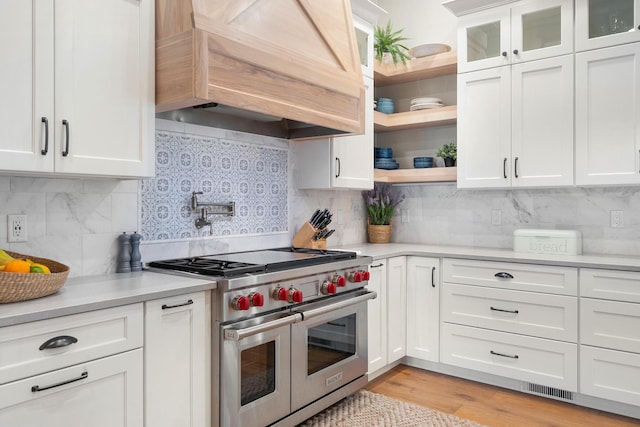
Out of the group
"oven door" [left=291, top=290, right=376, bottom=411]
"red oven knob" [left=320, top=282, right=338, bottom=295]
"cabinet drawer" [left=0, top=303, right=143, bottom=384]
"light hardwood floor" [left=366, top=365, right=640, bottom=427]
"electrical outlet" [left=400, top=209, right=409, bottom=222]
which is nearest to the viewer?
"cabinet drawer" [left=0, top=303, right=143, bottom=384]

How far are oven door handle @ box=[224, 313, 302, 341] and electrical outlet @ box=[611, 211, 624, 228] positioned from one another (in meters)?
2.35

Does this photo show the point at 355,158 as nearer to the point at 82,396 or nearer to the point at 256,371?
the point at 256,371

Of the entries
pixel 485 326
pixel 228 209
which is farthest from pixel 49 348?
pixel 485 326

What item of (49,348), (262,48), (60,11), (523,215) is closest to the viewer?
(49,348)

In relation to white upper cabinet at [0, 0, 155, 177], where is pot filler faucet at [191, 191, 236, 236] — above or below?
below

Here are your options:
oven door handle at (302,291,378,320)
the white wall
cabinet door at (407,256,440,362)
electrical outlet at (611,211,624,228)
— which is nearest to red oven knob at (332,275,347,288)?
oven door handle at (302,291,378,320)

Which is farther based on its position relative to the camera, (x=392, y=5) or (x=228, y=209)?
(x=392, y=5)

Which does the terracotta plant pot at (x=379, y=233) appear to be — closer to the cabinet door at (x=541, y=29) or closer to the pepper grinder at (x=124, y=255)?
the cabinet door at (x=541, y=29)

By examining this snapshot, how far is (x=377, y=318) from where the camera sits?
127 inches

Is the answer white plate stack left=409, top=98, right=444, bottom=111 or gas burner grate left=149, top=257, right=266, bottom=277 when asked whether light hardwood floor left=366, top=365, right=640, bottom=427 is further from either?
white plate stack left=409, top=98, right=444, bottom=111

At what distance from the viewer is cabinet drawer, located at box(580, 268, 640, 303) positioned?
8.77ft

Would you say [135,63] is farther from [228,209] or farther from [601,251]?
[601,251]

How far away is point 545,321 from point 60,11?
308 cm

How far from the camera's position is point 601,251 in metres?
3.28
